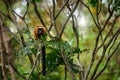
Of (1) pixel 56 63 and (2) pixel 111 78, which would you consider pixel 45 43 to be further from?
(2) pixel 111 78

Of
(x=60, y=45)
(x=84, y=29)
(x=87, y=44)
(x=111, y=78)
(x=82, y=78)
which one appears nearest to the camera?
(x=60, y=45)

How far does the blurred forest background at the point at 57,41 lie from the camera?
190 centimetres

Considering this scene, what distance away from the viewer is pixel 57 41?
6.41ft

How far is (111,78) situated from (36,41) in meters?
3.15

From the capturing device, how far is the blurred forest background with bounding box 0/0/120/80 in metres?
1.90

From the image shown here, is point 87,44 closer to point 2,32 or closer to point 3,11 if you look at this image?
point 3,11

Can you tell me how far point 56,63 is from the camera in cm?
225

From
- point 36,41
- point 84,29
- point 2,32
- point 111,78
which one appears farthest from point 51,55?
point 84,29

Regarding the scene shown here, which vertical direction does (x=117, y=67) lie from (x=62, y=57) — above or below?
below

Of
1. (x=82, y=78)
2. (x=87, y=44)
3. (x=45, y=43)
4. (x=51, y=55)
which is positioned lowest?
(x=87, y=44)

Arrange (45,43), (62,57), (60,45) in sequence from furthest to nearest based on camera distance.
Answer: (62,57)
(60,45)
(45,43)

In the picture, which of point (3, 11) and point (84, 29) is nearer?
point (3, 11)

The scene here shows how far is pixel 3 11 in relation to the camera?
2312 millimetres

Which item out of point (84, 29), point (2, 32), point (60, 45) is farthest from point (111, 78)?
point (2, 32)
